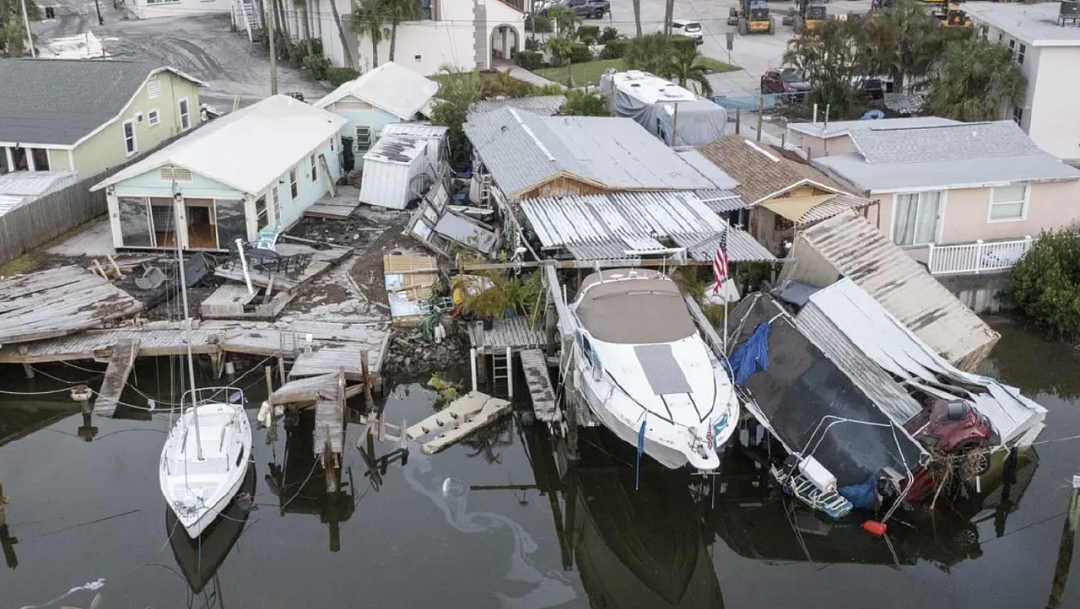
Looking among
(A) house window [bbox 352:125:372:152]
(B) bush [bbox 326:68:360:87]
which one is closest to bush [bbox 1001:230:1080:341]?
(A) house window [bbox 352:125:372:152]

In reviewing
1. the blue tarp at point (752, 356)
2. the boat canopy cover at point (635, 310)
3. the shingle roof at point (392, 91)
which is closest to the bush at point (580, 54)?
the shingle roof at point (392, 91)

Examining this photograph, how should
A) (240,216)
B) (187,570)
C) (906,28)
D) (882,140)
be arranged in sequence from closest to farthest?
(187,570)
(240,216)
(882,140)
(906,28)

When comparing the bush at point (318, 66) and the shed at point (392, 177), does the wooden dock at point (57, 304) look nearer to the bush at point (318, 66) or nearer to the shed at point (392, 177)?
the shed at point (392, 177)

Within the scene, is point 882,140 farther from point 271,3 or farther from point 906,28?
point 271,3

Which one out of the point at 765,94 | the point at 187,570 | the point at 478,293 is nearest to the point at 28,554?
the point at 187,570

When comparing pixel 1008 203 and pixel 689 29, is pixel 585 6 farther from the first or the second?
pixel 1008 203

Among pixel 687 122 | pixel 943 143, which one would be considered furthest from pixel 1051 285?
pixel 687 122
